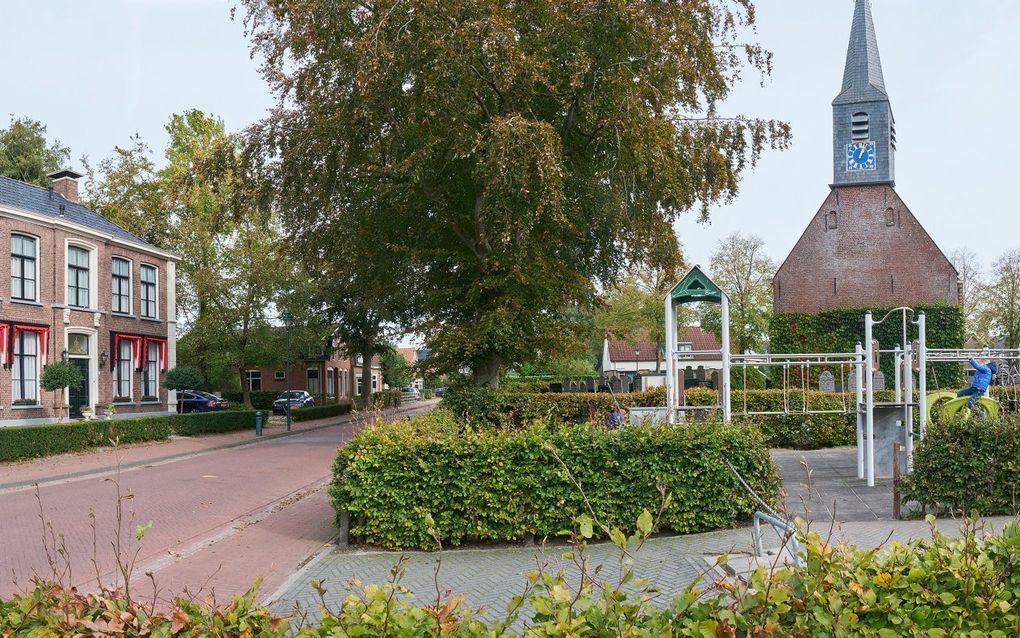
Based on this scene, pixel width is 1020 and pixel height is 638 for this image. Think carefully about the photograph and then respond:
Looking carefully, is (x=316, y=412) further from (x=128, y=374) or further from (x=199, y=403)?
(x=128, y=374)

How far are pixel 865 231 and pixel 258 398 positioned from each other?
121ft

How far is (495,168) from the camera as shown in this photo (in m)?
16.9

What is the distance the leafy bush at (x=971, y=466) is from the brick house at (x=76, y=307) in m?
25.9

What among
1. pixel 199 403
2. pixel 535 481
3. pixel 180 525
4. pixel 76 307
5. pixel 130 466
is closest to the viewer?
pixel 535 481

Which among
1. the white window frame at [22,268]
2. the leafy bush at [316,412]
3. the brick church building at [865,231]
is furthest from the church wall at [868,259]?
the white window frame at [22,268]

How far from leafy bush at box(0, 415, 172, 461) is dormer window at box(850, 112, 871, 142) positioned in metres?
29.9

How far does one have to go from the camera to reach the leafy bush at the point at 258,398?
51781 millimetres

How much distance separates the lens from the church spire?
115ft

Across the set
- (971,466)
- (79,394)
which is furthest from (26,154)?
(971,466)

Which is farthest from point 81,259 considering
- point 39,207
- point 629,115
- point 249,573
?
point 249,573

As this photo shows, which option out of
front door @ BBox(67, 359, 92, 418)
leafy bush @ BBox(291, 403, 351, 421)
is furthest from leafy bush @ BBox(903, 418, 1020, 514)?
leafy bush @ BBox(291, 403, 351, 421)

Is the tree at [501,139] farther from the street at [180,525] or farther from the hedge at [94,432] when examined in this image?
the hedge at [94,432]

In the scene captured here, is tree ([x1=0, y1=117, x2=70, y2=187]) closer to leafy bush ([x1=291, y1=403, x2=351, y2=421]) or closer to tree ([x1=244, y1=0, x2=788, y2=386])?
leafy bush ([x1=291, y1=403, x2=351, y2=421])

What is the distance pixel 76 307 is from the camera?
28.8 meters
